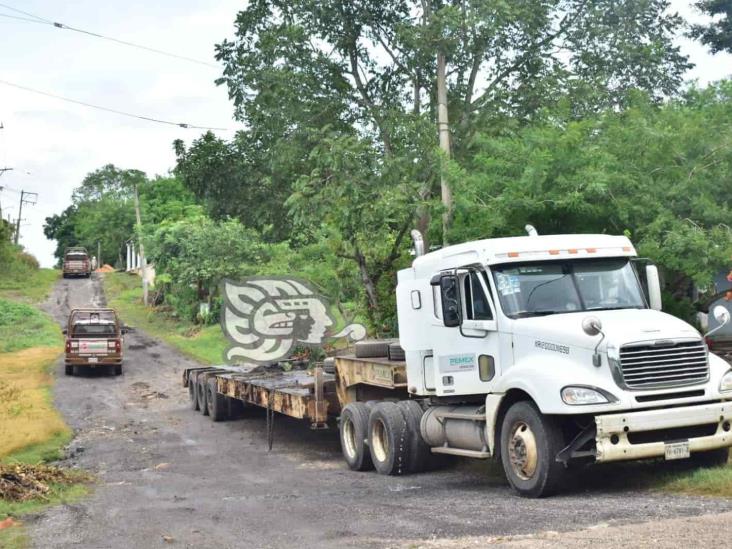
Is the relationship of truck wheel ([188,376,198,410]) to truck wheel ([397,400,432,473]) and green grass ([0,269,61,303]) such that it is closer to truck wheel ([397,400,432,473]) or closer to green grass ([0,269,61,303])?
truck wheel ([397,400,432,473])

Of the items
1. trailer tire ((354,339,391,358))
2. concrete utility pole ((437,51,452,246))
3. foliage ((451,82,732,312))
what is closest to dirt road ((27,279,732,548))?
trailer tire ((354,339,391,358))

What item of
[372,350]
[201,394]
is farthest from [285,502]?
[201,394]

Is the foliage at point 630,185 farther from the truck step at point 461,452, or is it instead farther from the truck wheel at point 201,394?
the truck wheel at point 201,394

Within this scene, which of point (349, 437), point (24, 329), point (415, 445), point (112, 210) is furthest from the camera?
point (112, 210)

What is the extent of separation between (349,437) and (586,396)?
16.6ft

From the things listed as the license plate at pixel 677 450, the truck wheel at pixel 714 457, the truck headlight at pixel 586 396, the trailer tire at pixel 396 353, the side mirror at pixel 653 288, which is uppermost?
the side mirror at pixel 653 288

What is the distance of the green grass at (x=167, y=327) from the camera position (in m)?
39.1

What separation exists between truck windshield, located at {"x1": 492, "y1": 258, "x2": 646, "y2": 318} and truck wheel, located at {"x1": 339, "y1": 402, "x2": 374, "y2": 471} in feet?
11.3

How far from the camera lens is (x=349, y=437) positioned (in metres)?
13.9

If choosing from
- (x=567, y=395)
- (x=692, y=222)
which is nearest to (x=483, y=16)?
(x=692, y=222)

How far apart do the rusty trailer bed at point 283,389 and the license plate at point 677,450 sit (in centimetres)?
638

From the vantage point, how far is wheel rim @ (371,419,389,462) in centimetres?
1291

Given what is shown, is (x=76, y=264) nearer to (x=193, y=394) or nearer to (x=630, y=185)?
(x=193, y=394)

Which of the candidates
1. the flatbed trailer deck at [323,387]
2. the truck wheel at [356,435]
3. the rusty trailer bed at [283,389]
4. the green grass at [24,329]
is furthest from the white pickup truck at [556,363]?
the green grass at [24,329]
